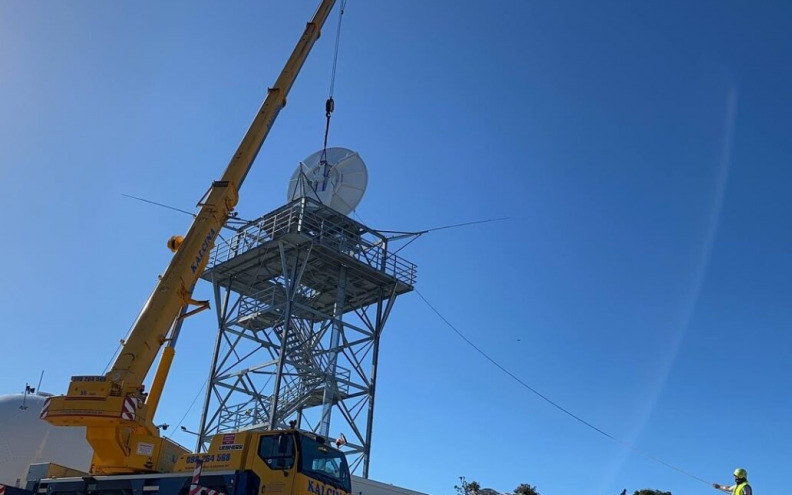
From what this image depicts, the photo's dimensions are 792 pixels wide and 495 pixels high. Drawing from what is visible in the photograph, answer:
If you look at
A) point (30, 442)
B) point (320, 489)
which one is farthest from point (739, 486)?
point (30, 442)

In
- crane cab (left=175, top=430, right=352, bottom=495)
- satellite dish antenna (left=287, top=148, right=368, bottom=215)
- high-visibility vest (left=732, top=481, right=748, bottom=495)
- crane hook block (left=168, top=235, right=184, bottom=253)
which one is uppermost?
satellite dish antenna (left=287, top=148, right=368, bottom=215)

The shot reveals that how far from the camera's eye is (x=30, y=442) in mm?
22062

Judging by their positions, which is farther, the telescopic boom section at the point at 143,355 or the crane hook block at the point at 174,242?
the crane hook block at the point at 174,242

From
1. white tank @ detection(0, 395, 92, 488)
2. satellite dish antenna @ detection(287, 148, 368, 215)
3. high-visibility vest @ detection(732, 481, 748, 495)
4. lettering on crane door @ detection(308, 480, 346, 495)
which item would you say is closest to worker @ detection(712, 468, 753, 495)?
high-visibility vest @ detection(732, 481, 748, 495)

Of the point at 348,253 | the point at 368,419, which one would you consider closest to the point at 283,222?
the point at 348,253

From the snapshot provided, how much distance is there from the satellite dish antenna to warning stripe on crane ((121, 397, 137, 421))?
2100 centimetres

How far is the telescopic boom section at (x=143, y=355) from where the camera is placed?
16391 millimetres

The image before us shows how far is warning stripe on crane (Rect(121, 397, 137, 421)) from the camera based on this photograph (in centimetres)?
1644

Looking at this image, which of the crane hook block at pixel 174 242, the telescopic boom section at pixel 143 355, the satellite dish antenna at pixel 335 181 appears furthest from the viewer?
the satellite dish antenna at pixel 335 181

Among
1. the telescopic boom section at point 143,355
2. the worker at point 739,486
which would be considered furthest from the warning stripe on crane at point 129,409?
the worker at point 739,486

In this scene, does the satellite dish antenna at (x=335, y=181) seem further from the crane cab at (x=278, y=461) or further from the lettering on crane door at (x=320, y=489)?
the lettering on crane door at (x=320, y=489)

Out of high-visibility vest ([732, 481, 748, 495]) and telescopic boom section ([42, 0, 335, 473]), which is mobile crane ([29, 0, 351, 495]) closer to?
telescopic boom section ([42, 0, 335, 473])

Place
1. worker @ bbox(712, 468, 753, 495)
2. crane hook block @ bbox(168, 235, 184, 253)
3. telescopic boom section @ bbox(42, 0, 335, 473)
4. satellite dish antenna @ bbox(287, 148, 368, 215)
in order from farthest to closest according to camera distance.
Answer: satellite dish antenna @ bbox(287, 148, 368, 215) → crane hook block @ bbox(168, 235, 184, 253) → telescopic boom section @ bbox(42, 0, 335, 473) → worker @ bbox(712, 468, 753, 495)

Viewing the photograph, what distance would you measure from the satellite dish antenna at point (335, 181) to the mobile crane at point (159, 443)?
58.0 ft
